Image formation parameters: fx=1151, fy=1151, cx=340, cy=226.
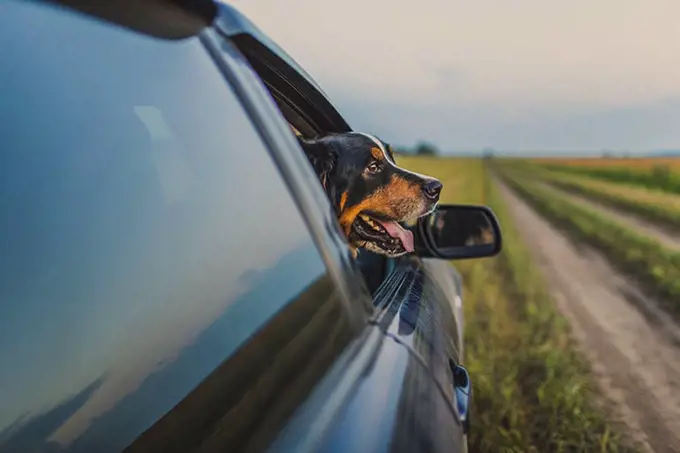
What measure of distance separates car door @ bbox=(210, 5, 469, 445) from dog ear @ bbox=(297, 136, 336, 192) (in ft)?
0.22

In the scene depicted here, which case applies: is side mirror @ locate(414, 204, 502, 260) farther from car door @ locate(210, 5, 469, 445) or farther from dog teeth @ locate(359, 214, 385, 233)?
dog teeth @ locate(359, 214, 385, 233)

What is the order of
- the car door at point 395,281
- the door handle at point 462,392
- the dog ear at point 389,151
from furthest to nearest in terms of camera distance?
the dog ear at point 389,151 → the door handle at point 462,392 → the car door at point 395,281

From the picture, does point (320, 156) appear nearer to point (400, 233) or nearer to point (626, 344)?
point (400, 233)

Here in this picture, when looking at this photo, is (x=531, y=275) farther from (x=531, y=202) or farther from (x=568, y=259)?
(x=531, y=202)

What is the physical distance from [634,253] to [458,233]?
12.0 meters

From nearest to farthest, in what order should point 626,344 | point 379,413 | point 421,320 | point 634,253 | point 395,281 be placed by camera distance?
point 379,413 → point 421,320 → point 395,281 → point 626,344 → point 634,253

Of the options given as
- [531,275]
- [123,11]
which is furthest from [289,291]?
[531,275]

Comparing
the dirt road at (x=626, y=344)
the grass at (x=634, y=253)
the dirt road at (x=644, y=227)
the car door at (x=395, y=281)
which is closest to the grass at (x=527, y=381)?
the dirt road at (x=626, y=344)

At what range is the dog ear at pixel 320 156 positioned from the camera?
12.2 ft

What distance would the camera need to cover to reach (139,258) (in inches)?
62.4

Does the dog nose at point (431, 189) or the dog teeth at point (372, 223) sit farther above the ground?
the dog nose at point (431, 189)

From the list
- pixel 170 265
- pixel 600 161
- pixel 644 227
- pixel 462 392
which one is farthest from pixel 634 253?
pixel 600 161

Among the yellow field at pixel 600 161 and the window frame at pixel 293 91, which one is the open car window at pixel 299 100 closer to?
the window frame at pixel 293 91

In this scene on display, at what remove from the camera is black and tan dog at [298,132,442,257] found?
3859mm
